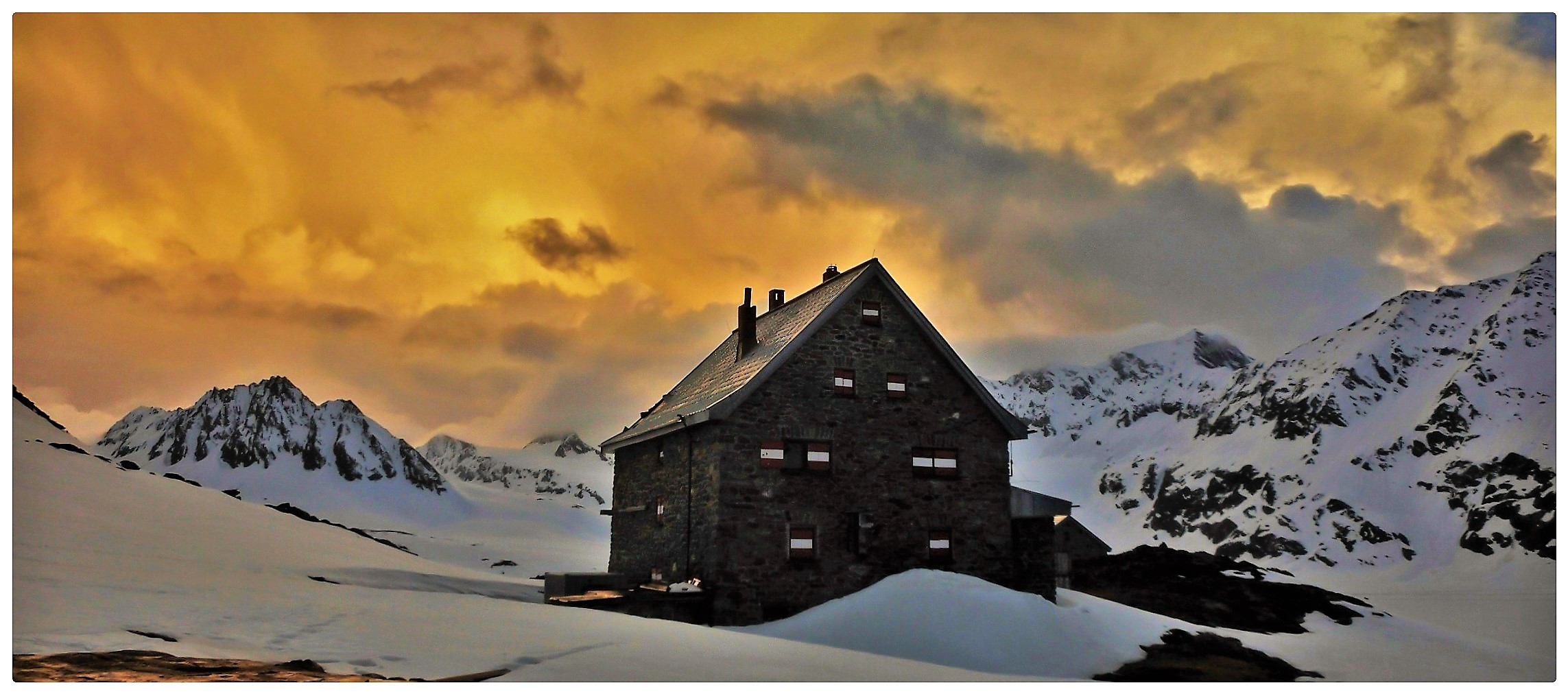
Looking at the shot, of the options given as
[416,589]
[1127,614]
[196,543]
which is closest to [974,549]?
[1127,614]

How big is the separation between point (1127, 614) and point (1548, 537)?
7952cm

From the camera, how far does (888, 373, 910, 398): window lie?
2706 centimetres

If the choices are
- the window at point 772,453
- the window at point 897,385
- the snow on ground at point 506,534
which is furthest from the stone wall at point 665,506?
the snow on ground at point 506,534

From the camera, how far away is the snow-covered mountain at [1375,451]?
97.9 metres

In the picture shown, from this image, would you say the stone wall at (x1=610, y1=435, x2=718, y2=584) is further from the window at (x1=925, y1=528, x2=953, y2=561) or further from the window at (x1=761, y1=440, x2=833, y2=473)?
the window at (x1=925, y1=528, x2=953, y2=561)

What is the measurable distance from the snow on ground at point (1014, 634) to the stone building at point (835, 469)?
3.82ft

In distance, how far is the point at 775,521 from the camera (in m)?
25.0

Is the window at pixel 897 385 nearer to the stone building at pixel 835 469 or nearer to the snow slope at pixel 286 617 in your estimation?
the stone building at pixel 835 469

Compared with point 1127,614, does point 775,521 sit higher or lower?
higher

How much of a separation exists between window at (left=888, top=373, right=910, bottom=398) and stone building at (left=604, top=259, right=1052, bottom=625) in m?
0.03

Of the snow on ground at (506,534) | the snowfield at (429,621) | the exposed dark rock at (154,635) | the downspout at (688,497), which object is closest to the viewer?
the exposed dark rock at (154,635)
